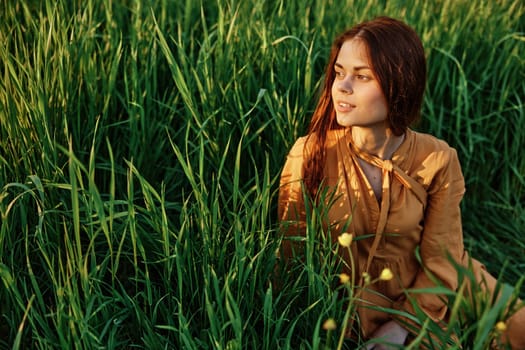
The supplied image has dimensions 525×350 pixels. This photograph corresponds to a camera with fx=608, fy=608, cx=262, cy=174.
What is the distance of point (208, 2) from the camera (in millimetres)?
2771

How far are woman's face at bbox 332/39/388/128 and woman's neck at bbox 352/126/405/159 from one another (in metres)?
0.07

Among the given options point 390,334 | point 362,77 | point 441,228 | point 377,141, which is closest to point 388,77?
point 362,77

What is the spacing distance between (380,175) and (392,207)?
102 millimetres

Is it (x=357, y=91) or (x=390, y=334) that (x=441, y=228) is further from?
(x=357, y=91)

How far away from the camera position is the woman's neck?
1749 millimetres

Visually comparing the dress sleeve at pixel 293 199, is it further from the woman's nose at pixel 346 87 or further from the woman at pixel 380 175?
the woman's nose at pixel 346 87

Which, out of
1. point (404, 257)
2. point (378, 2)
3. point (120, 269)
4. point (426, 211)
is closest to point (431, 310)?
point (404, 257)

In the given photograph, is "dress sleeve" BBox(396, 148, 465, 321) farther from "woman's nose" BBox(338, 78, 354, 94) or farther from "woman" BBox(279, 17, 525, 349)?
"woman's nose" BBox(338, 78, 354, 94)

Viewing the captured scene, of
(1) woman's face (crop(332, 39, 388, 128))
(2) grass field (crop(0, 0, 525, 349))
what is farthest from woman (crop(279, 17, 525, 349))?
(2) grass field (crop(0, 0, 525, 349))

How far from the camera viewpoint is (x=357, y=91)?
1641 millimetres

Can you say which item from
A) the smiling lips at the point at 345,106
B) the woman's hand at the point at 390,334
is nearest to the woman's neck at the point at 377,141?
Result: the smiling lips at the point at 345,106

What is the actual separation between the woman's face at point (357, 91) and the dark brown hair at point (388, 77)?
0.02 m

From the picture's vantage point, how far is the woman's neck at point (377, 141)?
5.74 feet

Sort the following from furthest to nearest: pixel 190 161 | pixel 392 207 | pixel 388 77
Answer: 1. pixel 190 161
2. pixel 392 207
3. pixel 388 77
